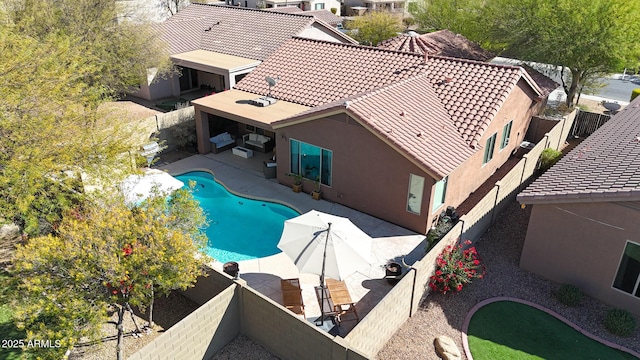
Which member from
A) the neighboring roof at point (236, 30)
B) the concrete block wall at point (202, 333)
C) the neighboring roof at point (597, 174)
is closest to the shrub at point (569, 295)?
the neighboring roof at point (597, 174)

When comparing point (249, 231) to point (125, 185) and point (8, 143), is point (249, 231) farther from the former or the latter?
point (8, 143)

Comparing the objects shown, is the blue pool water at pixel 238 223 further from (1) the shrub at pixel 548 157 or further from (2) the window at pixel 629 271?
(1) the shrub at pixel 548 157

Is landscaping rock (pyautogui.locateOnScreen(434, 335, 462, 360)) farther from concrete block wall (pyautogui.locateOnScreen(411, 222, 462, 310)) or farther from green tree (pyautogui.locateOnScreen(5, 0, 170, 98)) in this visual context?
green tree (pyautogui.locateOnScreen(5, 0, 170, 98))

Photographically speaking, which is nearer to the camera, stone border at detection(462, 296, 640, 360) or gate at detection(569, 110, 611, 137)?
stone border at detection(462, 296, 640, 360)

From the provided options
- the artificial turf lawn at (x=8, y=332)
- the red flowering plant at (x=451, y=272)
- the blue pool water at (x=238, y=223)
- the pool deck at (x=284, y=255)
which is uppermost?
the red flowering plant at (x=451, y=272)

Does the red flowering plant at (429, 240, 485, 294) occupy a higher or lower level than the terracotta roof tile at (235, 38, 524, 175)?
lower

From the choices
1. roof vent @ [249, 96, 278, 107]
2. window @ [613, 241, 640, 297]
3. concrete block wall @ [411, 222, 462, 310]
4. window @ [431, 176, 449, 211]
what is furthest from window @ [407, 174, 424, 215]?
roof vent @ [249, 96, 278, 107]
